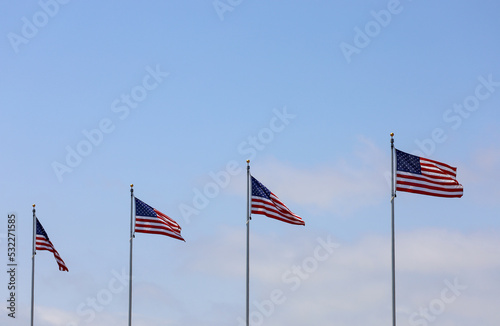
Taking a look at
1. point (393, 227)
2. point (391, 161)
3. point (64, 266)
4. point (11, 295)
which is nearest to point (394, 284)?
point (393, 227)

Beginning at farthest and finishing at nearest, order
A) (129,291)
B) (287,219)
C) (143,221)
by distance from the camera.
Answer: (129,291) → (143,221) → (287,219)

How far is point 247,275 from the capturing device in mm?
59031

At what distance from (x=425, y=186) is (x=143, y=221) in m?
17.5

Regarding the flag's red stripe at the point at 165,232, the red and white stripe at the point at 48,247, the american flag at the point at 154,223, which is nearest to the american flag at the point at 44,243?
the red and white stripe at the point at 48,247

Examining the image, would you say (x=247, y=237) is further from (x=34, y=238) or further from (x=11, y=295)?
(x=11, y=295)

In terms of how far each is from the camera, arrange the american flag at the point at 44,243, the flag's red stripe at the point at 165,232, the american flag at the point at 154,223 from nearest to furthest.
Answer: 1. the flag's red stripe at the point at 165,232
2. the american flag at the point at 154,223
3. the american flag at the point at 44,243

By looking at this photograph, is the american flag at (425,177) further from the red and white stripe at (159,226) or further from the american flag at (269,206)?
the red and white stripe at (159,226)

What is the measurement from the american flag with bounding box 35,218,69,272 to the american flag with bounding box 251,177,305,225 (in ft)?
53.4

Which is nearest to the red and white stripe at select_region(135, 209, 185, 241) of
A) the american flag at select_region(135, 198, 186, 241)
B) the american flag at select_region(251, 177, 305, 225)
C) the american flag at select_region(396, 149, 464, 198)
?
the american flag at select_region(135, 198, 186, 241)

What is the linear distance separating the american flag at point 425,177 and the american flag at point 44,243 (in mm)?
25271

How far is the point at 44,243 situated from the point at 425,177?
2789 cm

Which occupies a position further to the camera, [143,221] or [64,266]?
[64,266]

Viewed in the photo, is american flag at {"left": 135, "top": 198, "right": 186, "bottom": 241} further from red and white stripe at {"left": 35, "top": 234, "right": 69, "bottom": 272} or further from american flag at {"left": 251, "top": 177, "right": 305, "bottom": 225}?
red and white stripe at {"left": 35, "top": 234, "right": 69, "bottom": 272}

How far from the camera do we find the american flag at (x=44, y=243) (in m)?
68.0
